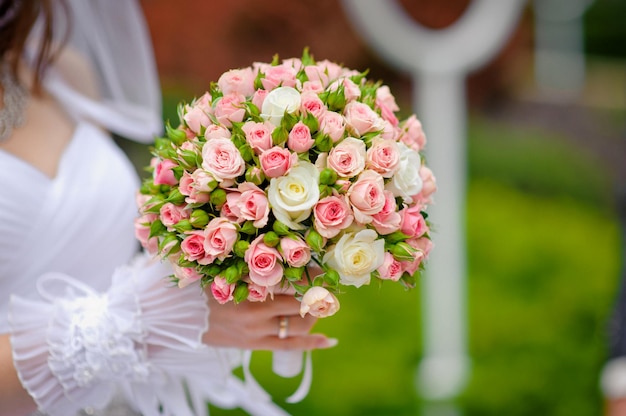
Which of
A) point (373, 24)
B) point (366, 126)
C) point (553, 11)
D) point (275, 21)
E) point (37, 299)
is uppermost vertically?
point (553, 11)

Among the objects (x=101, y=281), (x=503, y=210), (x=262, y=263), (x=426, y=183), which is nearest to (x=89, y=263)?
(x=101, y=281)

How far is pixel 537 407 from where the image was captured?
4.86 m

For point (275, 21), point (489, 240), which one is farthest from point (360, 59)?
point (489, 240)

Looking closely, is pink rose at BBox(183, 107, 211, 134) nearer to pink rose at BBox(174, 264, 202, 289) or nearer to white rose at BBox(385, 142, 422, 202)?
pink rose at BBox(174, 264, 202, 289)

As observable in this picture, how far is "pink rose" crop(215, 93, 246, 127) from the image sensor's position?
5.09 feet

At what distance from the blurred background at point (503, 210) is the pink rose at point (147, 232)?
166cm

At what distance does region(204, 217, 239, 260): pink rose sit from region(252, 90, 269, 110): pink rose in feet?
0.80

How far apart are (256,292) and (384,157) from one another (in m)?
0.35

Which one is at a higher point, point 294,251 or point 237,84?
point 237,84

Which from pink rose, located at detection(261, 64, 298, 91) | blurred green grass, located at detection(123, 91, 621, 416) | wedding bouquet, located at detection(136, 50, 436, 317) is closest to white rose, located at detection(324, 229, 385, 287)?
wedding bouquet, located at detection(136, 50, 436, 317)

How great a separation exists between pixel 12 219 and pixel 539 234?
4.81m

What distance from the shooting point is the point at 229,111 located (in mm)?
1557

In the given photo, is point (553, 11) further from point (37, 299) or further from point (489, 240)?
point (37, 299)

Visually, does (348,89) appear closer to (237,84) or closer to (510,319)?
(237,84)
